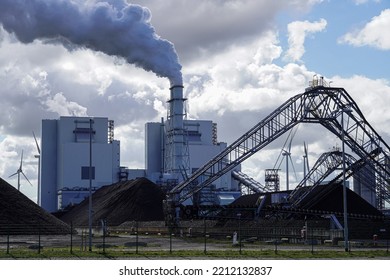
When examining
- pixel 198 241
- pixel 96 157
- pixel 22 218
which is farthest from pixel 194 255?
pixel 96 157

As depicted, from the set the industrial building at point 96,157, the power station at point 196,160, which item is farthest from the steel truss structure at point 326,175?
the industrial building at point 96,157

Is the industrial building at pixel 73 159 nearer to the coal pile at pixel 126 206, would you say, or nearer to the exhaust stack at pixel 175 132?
the coal pile at pixel 126 206

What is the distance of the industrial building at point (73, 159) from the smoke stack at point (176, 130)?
21.7 metres

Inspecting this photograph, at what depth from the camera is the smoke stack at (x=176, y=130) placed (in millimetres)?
106294

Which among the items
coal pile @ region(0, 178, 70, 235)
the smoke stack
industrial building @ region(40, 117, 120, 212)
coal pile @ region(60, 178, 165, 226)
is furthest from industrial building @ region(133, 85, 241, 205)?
coal pile @ region(0, 178, 70, 235)

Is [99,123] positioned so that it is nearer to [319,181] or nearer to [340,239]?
[319,181]

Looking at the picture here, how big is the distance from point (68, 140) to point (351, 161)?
68.3m

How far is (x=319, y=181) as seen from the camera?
8025 centimetres

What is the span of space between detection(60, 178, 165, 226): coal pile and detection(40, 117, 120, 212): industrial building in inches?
583

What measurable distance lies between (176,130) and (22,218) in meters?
42.5
